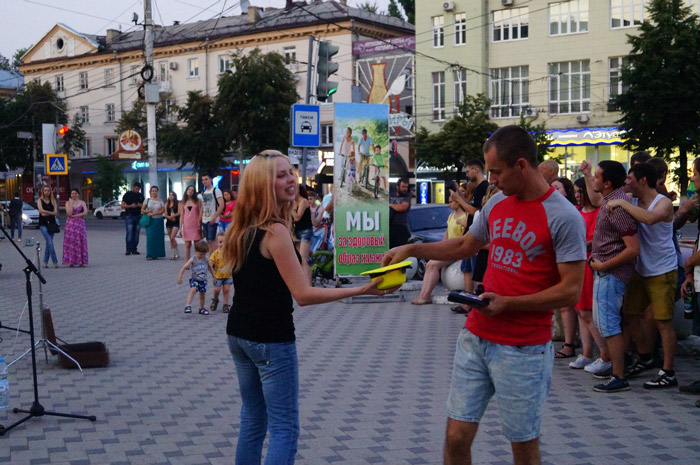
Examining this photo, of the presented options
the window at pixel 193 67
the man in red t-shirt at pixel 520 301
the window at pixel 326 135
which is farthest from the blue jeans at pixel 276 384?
the window at pixel 193 67

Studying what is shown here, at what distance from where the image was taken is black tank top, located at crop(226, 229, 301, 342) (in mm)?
4230

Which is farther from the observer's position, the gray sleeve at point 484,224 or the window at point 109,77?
the window at point 109,77

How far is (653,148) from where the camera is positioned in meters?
36.0

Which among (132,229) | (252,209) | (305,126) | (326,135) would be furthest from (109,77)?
(252,209)

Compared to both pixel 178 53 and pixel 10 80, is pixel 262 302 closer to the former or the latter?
pixel 178 53

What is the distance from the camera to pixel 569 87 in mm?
46781

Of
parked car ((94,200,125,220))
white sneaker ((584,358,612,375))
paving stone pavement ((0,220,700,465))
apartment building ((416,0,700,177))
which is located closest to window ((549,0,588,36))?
apartment building ((416,0,700,177))

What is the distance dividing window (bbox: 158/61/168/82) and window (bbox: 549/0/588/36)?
32097mm

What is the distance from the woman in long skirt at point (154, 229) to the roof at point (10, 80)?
2825 inches

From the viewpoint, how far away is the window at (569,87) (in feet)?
152

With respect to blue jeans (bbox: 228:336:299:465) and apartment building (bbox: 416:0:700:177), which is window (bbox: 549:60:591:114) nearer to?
apartment building (bbox: 416:0:700:177)

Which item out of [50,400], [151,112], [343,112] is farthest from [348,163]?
[151,112]

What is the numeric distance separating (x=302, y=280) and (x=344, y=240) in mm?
10142

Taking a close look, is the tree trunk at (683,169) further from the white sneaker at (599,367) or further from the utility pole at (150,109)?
the white sneaker at (599,367)
